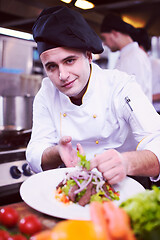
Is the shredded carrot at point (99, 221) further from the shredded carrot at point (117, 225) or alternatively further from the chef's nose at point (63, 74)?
the chef's nose at point (63, 74)

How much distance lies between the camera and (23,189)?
3.88 feet

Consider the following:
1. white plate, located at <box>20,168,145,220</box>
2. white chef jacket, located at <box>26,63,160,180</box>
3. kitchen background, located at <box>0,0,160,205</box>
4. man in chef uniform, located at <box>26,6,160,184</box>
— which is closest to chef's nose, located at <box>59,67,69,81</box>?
man in chef uniform, located at <box>26,6,160,184</box>

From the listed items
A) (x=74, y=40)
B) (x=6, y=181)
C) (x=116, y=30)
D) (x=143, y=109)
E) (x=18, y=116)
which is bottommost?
(x=6, y=181)

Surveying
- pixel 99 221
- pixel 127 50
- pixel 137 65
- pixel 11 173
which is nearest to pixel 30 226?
pixel 99 221

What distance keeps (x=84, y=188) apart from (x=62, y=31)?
2.79 feet

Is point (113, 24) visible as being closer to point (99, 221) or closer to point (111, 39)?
point (111, 39)

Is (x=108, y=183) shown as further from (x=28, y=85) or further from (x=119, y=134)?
(x=28, y=85)

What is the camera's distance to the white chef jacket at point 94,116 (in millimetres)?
1774

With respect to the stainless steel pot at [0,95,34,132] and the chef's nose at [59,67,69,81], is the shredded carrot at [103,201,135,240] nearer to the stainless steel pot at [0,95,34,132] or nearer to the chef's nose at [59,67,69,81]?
the chef's nose at [59,67,69,81]

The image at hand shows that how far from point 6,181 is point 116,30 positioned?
2.28 m

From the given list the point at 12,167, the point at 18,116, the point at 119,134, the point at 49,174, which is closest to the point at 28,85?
the point at 18,116

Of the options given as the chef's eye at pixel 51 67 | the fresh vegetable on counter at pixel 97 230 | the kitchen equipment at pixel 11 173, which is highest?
the chef's eye at pixel 51 67

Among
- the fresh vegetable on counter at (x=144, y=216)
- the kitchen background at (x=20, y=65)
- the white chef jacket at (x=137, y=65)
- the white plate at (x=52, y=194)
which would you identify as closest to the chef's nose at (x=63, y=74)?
the white plate at (x=52, y=194)

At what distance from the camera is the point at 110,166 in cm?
122
